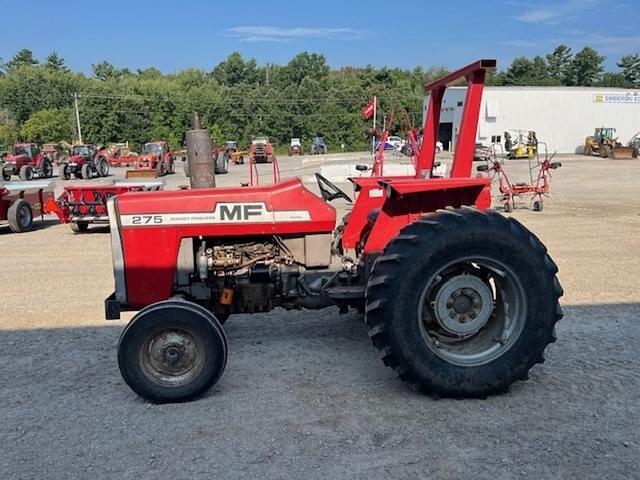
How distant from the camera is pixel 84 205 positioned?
11094mm

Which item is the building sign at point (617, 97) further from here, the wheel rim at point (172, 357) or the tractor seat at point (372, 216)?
the wheel rim at point (172, 357)

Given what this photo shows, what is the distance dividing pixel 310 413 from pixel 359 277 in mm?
1090

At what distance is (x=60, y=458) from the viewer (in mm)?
3078

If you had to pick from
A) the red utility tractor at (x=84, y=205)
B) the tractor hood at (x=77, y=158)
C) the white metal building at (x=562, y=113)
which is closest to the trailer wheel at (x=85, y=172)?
the tractor hood at (x=77, y=158)

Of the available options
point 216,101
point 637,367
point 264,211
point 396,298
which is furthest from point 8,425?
point 216,101

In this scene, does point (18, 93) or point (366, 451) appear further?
point (18, 93)

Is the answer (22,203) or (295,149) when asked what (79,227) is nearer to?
(22,203)

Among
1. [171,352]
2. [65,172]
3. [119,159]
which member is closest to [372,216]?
[171,352]

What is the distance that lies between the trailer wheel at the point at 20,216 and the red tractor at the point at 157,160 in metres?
16.7

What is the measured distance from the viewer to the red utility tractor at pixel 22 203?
37.8ft

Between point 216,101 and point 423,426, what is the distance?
61.9 m

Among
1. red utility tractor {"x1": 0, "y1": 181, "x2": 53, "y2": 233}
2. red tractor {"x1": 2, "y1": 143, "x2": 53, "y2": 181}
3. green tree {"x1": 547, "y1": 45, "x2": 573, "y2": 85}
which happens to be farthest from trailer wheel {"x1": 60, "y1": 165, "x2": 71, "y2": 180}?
green tree {"x1": 547, "y1": 45, "x2": 573, "y2": 85}

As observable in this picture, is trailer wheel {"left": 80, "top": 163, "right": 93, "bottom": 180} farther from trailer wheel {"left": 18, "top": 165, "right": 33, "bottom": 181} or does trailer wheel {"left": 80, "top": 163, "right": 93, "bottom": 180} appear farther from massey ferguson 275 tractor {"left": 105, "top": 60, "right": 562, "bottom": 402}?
massey ferguson 275 tractor {"left": 105, "top": 60, "right": 562, "bottom": 402}

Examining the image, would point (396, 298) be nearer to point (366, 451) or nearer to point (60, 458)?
point (366, 451)
